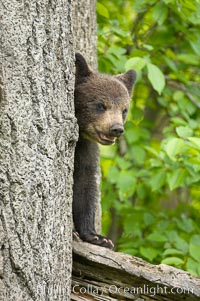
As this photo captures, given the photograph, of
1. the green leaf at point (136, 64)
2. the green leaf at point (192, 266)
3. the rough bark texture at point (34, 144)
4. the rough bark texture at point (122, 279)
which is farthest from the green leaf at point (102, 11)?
the rough bark texture at point (122, 279)

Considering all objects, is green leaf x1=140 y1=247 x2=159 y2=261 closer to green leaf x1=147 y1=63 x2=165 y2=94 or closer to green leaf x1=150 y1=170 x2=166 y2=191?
green leaf x1=150 y1=170 x2=166 y2=191

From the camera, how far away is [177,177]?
227 inches

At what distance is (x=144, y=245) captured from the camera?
22.3ft

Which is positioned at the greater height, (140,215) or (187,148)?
(187,148)

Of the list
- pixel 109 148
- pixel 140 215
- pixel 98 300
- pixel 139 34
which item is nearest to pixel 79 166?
pixel 98 300

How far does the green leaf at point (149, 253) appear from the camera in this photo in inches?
243

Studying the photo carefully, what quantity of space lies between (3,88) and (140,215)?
12.9ft

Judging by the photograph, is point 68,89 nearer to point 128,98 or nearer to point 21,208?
point 21,208

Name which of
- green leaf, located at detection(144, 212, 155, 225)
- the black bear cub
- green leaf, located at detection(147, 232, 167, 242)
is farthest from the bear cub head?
green leaf, located at detection(144, 212, 155, 225)

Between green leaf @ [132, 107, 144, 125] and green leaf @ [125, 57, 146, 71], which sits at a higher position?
green leaf @ [125, 57, 146, 71]

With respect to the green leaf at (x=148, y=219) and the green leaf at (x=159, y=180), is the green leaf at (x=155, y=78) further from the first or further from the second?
the green leaf at (x=148, y=219)

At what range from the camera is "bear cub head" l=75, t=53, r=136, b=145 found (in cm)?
503

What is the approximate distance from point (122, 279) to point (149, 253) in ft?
6.36

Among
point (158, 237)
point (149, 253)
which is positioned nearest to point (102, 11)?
point (158, 237)
